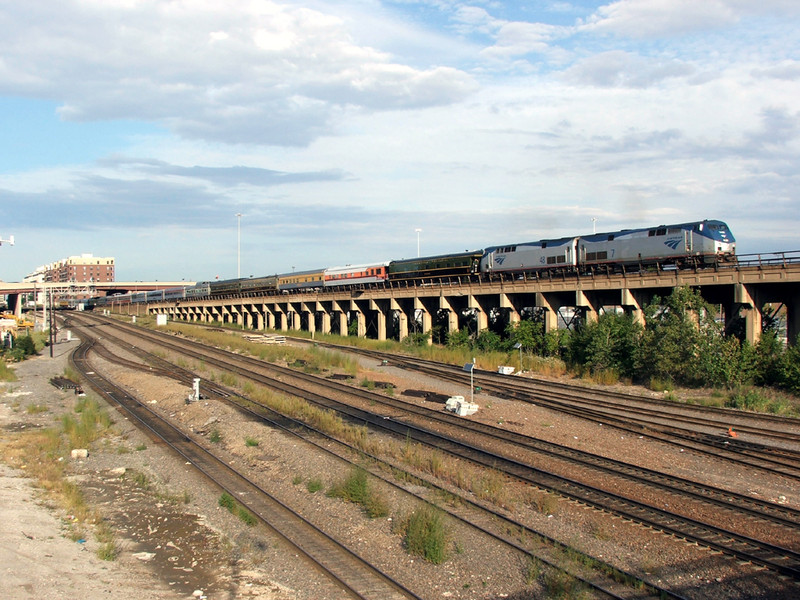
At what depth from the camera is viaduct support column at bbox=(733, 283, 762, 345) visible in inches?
1144

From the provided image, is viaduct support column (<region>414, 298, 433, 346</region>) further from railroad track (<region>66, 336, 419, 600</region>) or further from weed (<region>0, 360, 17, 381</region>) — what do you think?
railroad track (<region>66, 336, 419, 600</region>)

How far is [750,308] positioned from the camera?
29.5 m

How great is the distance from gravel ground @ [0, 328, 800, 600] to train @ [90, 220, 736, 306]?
18.7 meters

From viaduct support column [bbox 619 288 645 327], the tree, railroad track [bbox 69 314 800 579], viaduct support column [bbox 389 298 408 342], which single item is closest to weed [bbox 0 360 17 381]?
railroad track [bbox 69 314 800 579]

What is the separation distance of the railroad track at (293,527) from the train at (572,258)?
24438 millimetres

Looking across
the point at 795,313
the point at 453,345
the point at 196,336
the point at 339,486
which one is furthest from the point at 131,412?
the point at 196,336

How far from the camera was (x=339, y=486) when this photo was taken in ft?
45.9

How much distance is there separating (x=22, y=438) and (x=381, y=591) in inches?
644

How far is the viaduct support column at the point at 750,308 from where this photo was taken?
1144 inches

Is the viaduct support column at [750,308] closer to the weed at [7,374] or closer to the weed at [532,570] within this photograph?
the weed at [532,570]

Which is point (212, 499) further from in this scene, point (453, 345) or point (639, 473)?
point (453, 345)

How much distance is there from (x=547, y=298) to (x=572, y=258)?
4.18m

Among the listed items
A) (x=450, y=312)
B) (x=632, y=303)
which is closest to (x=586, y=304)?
(x=632, y=303)

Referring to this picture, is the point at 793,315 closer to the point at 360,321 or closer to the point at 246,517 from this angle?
the point at 246,517
